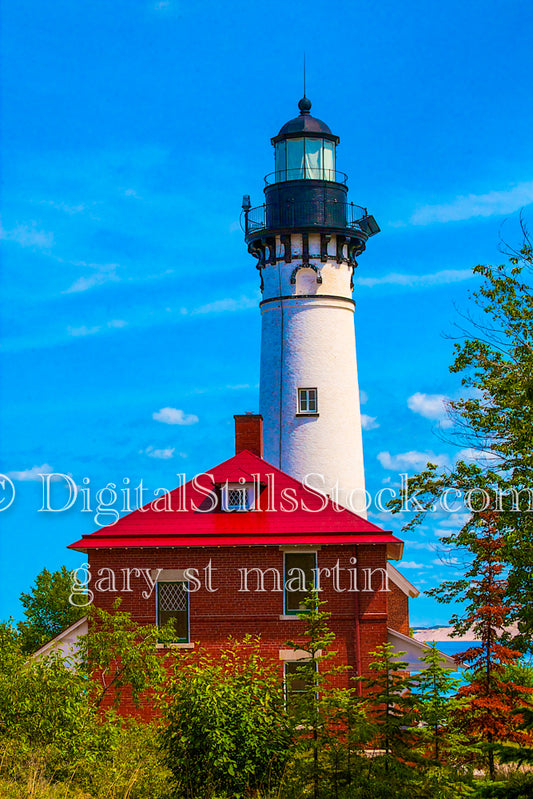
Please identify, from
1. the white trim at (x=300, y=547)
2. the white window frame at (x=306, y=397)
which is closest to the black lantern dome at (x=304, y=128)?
the white window frame at (x=306, y=397)

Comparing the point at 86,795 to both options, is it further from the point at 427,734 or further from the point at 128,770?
the point at 427,734

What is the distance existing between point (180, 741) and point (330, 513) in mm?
11388

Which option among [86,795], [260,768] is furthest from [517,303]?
[86,795]

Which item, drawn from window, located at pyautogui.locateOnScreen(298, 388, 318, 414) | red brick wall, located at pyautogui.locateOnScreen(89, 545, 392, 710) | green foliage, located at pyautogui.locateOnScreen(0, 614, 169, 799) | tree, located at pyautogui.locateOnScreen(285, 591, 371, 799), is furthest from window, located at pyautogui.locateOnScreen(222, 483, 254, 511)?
tree, located at pyautogui.locateOnScreen(285, 591, 371, 799)

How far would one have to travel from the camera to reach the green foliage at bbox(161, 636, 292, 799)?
17.9 meters

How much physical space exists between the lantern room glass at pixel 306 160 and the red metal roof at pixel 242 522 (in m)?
13.1

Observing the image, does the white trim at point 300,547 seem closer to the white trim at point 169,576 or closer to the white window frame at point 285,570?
the white window frame at point 285,570

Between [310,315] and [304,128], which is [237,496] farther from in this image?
[304,128]

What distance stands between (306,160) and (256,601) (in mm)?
18208

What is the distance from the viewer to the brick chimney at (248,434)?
3234cm

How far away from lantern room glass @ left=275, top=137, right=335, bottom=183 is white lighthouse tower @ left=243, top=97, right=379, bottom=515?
0.04 metres

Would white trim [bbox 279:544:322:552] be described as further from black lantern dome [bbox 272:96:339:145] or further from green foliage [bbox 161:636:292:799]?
black lantern dome [bbox 272:96:339:145]

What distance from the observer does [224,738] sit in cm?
1773

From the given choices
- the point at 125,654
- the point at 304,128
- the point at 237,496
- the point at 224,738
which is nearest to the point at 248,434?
the point at 237,496
